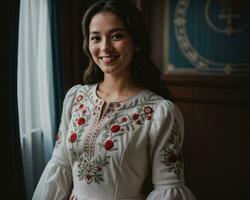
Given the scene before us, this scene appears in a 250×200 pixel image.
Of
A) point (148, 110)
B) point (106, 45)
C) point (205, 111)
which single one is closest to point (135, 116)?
point (148, 110)

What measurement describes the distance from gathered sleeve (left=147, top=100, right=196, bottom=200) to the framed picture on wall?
116cm

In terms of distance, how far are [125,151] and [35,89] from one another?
3.60 ft

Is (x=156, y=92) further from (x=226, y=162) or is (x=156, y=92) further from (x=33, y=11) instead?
(x=226, y=162)

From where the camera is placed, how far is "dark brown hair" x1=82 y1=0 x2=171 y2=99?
3.79ft

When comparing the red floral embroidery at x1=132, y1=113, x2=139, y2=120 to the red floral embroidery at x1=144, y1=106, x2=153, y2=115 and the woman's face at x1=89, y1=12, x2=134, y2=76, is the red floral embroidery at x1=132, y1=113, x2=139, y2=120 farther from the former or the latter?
the woman's face at x1=89, y1=12, x2=134, y2=76

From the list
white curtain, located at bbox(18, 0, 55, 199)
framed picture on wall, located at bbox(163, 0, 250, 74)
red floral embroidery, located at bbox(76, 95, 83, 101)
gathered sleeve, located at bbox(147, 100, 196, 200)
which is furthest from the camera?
framed picture on wall, located at bbox(163, 0, 250, 74)

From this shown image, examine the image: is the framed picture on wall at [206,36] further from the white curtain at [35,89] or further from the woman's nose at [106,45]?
the woman's nose at [106,45]

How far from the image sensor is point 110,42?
1153 millimetres

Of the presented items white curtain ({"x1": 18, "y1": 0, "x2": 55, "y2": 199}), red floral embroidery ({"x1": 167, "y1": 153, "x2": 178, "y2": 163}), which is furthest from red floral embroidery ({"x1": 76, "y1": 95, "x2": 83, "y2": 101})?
white curtain ({"x1": 18, "y1": 0, "x2": 55, "y2": 199})

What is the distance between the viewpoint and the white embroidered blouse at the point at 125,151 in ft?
3.57

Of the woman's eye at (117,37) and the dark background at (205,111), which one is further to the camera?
the dark background at (205,111)

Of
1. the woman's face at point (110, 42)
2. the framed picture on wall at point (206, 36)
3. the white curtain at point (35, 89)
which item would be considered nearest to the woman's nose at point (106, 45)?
the woman's face at point (110, 42)

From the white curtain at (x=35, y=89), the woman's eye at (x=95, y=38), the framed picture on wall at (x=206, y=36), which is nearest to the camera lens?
the woman's eye at (x=95, y=38)

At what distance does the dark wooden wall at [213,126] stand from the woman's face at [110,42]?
1138 mm
